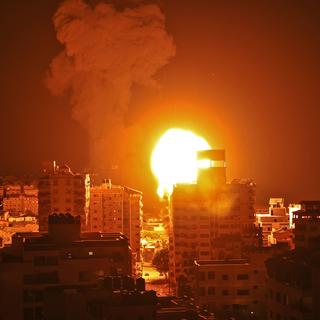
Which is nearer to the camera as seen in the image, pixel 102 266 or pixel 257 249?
pixel 102 266

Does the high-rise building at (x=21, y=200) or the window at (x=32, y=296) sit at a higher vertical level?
the high-rise building at (x=21, y=200)

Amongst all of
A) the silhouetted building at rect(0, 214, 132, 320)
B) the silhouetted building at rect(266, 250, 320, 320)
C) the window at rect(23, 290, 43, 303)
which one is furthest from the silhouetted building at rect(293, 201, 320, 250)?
the window at rect(23, 290, 43, 303)

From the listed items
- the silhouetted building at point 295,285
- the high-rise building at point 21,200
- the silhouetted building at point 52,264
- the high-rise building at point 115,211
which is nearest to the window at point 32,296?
the silhouetted building at point 52,264

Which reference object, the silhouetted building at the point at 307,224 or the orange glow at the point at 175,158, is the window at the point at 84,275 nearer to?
the silhouetted building at the point at 307,224

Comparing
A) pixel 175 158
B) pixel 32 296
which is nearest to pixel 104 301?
pixel 32 296

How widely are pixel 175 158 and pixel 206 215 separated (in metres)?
9.67

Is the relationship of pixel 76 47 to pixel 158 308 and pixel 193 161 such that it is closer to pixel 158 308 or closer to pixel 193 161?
pixel 193 161

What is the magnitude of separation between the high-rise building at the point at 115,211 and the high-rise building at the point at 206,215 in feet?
16.7

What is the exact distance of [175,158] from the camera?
132 ft

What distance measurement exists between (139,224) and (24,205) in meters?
13.6

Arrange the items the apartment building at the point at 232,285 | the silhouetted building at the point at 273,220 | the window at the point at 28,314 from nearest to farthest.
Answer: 1. the window at the point at 28,314
2. the apartment building at the point at 232,285
3. the silhouetted building at the point at 273,220

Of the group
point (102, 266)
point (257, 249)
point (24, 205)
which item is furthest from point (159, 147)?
point (102, 266)

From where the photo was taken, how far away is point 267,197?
48.5 metres

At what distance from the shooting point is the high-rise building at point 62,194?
34219 millimetres
